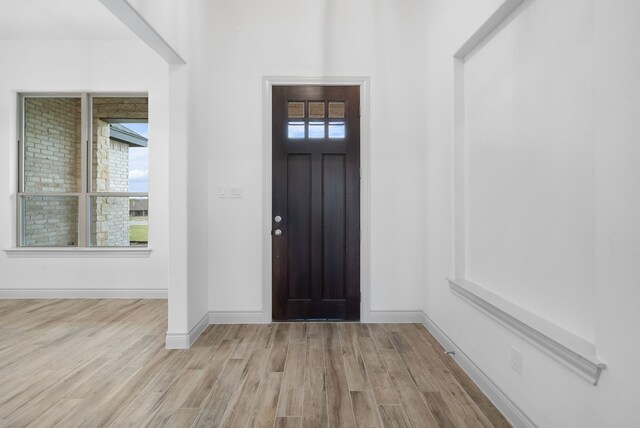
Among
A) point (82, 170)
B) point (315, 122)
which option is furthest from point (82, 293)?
point (315, 122)

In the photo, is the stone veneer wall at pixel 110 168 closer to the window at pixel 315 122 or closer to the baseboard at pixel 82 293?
the baseboard at pixel 82 293

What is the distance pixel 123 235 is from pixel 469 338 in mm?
4337

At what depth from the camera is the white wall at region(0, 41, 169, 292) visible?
4.29 metres

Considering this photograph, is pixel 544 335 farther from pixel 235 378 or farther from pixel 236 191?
pixel 236 191

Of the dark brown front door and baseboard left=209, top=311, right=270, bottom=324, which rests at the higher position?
the dark brown front door

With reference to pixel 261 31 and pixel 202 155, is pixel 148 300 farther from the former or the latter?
pixel 261 31

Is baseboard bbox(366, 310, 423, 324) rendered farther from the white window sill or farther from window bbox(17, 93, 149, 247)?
window bbox(17, 93, 149, 247)

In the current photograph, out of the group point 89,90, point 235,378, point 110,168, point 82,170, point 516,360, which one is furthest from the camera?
point 110,168

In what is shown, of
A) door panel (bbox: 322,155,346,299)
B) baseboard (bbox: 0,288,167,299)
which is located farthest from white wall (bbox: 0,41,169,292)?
door panel (bbox: 322,155,346,299)

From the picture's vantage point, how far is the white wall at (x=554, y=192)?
119 centimetres

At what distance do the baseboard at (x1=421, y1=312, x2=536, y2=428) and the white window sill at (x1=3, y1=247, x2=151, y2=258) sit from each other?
3.59 metres

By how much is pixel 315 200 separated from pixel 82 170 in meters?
3.21

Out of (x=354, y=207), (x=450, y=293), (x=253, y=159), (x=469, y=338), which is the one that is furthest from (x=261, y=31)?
(x=469, y=338)

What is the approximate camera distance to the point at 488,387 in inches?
81.7
